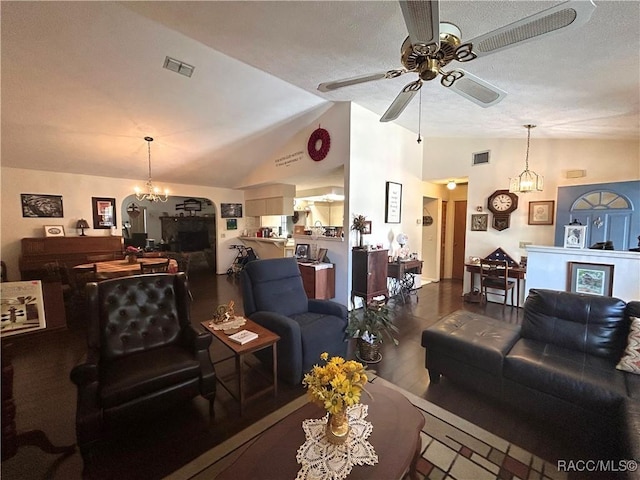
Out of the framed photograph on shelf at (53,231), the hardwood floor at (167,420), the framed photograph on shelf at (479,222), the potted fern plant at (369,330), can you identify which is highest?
the framed photograph on shelf at (479,222)

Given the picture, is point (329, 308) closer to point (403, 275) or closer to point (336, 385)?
point (336, 385)

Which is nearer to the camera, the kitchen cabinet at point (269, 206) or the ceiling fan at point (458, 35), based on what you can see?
the ceiling fan at point (458, 35)

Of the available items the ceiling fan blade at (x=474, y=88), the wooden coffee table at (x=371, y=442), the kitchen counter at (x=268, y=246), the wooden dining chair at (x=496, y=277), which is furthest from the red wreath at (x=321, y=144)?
the wooden coffee table at (x=371, y=442)

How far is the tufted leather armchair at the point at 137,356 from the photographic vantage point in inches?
65.6

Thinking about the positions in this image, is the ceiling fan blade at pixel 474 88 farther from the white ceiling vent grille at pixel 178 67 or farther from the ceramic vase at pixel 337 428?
the white ceiling vent grille at pixel 178 67

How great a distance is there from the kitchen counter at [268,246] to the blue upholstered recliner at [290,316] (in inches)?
146

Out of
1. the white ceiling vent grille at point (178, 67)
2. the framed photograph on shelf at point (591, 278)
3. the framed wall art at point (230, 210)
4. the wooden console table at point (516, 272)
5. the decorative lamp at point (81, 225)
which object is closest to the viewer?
the white ceiling vent grille at point (178, 67)

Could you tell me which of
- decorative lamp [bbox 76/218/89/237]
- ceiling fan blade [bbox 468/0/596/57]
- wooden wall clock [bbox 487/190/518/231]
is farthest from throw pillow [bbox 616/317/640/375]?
decorative lamp [bbox 76/218/89/237]

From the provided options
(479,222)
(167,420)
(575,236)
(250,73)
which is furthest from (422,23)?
(479,222)

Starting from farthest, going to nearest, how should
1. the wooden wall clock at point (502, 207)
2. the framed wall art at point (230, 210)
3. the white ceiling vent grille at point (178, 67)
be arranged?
1. the framed wall art at point (230, 210)
2. the wooden wall clock at point (502, 207)
3. the white ceiling vent grille at point (178, 67)

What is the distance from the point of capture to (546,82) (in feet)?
8.30

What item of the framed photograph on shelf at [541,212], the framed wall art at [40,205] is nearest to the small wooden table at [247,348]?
the framed photograph on shelf at [541,212]

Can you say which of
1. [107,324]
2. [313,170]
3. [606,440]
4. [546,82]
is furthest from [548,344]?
[313,170]

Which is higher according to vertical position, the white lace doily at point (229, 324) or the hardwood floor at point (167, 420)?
the white lace doily at point (229, 324)
